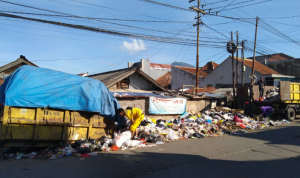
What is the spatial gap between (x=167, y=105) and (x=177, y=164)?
911 centimetres

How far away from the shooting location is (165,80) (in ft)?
131

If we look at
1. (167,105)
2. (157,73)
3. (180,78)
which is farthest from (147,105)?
(157,73)

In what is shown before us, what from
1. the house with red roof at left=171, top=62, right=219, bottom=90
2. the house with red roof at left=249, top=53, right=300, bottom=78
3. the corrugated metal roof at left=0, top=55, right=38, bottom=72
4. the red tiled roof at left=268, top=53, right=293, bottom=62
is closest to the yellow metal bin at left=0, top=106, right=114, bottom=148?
the corrugated metal roof at left=0, top=55, right=38, bottom=72

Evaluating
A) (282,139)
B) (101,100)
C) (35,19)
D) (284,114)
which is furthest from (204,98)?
(35,19)

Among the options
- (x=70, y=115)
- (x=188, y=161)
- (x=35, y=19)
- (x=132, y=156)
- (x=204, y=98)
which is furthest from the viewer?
(x=204, y=98)

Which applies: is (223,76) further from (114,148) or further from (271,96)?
(114,148)

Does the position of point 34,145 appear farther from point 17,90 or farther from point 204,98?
point 204,98

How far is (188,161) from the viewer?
6363 mm

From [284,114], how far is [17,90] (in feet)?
51.3

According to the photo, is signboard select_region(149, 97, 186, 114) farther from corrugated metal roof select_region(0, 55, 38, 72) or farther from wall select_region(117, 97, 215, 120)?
corrugated metal roof select_region(0, 55, 38, 72)

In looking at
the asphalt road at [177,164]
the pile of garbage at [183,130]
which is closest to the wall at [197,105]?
the pile of garbage at [183,130]

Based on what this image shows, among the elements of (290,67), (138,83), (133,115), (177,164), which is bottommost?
(177,164)

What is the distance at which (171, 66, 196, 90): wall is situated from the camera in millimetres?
35688

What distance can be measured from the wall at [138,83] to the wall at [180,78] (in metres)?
A: 18.3
